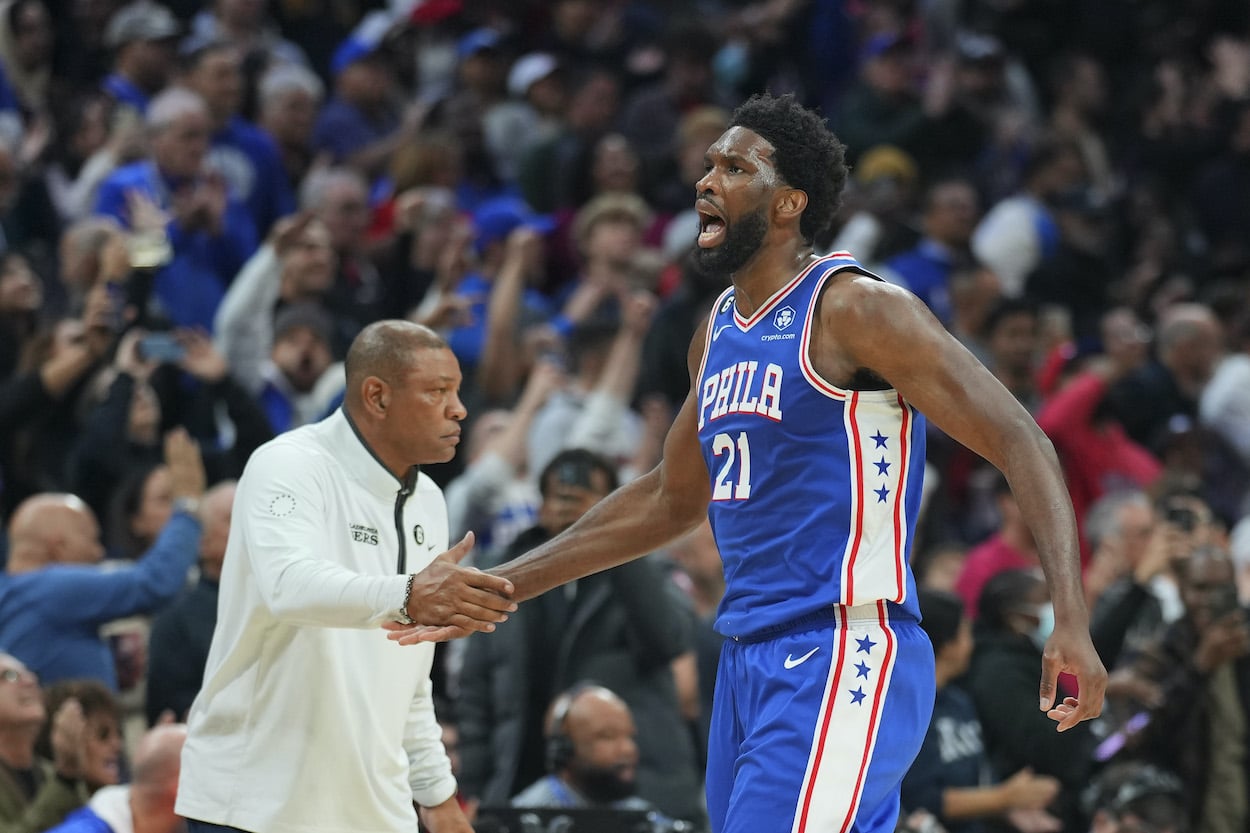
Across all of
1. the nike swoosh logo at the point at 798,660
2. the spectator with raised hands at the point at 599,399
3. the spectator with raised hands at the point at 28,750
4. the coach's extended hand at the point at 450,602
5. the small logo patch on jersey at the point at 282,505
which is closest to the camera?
the nike swoosh logo at the point at 798,660

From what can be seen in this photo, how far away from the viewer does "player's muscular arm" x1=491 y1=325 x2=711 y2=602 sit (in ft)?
17.9

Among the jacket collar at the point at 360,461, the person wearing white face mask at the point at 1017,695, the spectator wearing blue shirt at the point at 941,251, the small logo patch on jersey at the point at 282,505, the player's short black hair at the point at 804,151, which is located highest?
the spectator wearing blue shirt at the point at 941,251

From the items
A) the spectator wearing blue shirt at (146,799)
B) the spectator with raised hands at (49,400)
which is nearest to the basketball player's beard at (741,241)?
the spectator wearing blue shirt at (146,799)

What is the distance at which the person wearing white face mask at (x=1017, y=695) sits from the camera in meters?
8.64

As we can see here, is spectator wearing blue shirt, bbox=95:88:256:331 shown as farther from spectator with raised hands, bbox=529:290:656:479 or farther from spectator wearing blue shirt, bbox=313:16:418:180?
spectator wearing blue shirt, bbox=313:16:418:180

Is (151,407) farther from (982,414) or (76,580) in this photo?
(982,414)

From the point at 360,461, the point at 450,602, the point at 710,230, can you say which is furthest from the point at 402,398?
the point at 710,230

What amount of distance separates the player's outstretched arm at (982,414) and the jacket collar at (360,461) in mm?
1420

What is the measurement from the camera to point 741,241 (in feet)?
16.6

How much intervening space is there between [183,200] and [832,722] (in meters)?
6.76

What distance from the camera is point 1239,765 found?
8.70 metres

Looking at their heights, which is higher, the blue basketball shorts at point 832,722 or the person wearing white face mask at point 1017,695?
the blue basketball shorts at point 832,722

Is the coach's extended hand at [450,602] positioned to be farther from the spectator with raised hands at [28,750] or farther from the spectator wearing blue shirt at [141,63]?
the spectator wearing blue shirt at [141,63]

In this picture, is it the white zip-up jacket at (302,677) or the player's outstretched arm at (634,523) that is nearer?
the white zip-up jacket at (302,677)
